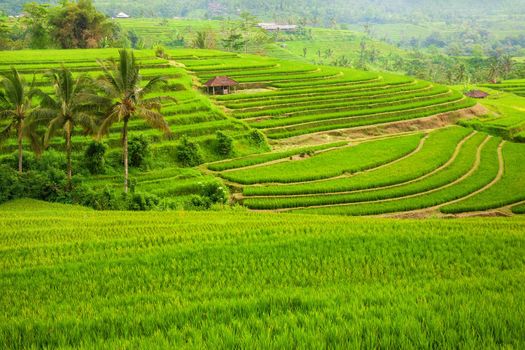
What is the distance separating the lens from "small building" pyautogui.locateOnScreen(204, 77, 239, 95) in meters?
44.5

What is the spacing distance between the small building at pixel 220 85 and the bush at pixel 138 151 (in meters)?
18.9

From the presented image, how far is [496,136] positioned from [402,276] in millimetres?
36388

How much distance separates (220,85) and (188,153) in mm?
17818

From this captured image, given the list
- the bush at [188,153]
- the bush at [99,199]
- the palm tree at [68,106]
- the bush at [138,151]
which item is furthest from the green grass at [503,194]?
the palm tree at [68,106]

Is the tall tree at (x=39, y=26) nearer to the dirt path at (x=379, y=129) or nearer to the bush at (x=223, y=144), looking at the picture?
the bush at (x=223, y=144)

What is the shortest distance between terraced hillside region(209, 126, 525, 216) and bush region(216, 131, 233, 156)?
5.95ft

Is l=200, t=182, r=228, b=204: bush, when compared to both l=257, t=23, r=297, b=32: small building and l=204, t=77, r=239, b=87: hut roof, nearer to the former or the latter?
l=204, t=77, r=239, b=87: hut roof

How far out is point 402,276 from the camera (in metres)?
9.19

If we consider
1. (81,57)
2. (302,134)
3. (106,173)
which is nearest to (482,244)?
(106,173)

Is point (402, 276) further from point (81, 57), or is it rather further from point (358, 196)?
point (81, 57)

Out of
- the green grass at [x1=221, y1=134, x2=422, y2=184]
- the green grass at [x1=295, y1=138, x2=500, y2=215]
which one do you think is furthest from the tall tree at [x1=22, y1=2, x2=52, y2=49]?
the green grass at [x1=295, y1=138, x2=500, y2=215]

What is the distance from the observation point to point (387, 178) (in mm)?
26891

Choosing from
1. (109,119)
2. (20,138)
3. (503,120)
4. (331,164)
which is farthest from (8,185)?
(503,120)

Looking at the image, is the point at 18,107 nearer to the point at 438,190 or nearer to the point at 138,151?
the point at 138,151
